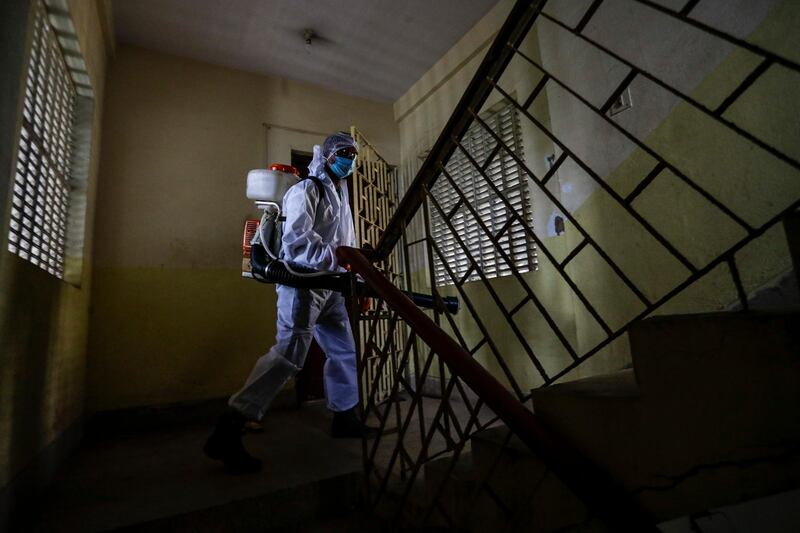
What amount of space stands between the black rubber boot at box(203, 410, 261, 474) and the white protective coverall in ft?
0.20

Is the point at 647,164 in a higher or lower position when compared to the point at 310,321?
higher

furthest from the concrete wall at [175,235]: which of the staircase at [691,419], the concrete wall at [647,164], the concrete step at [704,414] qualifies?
the concrete step at [704,414]

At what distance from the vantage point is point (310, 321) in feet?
7.61

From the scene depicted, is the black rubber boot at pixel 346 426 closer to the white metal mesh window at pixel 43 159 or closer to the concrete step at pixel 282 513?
the concrete step at pixel 282 513

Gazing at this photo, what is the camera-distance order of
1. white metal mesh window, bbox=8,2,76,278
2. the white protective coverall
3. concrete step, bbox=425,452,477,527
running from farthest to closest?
the white protective coverall → white metal mesh window, bbox=8,2,76,278 → concrete step, bbox=425,452,477,527

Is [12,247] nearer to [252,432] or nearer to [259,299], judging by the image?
[252,432]

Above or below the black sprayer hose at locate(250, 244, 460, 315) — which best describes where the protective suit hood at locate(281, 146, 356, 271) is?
above

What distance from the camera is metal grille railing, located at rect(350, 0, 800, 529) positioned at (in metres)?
1.14

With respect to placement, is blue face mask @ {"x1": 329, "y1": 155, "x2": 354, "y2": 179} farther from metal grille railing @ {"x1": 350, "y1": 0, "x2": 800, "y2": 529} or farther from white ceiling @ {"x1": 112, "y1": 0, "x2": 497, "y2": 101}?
white ceiling @ {"x1": 112, "y1": 0, "x2": 497, "y2": 101}

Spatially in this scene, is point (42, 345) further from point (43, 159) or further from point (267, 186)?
point (267, 186)

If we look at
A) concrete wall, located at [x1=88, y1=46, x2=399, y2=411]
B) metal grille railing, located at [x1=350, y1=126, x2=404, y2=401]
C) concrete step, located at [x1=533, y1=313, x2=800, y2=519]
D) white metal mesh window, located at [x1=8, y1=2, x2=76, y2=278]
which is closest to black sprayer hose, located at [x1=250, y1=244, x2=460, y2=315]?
concrete step, located at [x1=533, y1=313, x2=800, y2=519]

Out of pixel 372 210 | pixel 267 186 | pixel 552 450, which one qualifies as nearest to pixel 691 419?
pixel 552 450

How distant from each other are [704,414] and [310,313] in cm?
191

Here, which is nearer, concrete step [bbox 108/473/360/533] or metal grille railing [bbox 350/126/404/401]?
concrete step [bbox 108/473/360/533]
